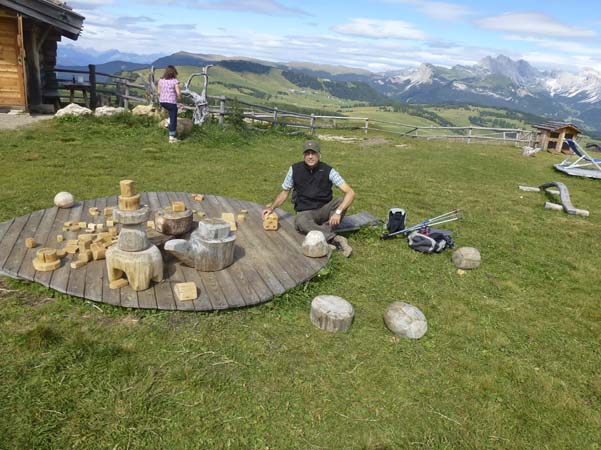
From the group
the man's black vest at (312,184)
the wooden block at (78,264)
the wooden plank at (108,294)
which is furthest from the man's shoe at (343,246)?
the wooden block at (78,264)

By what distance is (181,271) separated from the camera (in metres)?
5.02

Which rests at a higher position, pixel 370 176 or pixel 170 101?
pixel 170 101

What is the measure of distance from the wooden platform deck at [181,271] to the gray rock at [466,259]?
7.75ft

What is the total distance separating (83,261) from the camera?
4844 millimetres

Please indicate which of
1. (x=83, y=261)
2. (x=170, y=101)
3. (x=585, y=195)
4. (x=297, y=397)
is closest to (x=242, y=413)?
(x=297, y=397)

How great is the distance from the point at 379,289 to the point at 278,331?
5.94 ft

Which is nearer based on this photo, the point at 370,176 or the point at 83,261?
the point at 83,261

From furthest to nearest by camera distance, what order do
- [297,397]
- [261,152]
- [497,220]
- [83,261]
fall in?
[261,152], [497,220], [83,261], [297,397]

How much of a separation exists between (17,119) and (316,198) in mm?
13468

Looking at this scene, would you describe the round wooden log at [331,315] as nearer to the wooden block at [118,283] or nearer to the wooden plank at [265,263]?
the wooden plank at [265,263]

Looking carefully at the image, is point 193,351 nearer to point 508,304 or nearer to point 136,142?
point 508,304

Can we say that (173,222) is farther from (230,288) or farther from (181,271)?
(230,288)

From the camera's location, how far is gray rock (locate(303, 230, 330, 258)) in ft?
18.8

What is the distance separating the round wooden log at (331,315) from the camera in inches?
179
